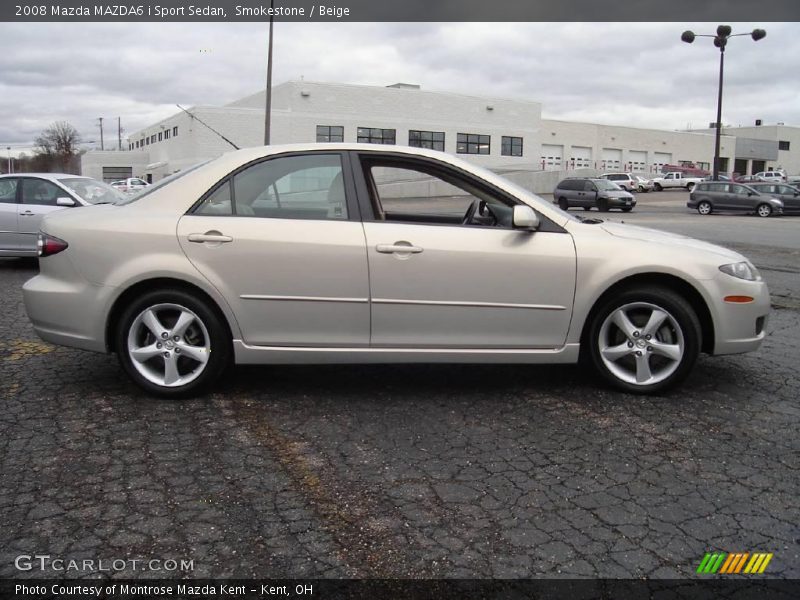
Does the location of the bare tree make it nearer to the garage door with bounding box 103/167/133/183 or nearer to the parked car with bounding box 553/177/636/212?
the garage door with bounding box 103/167/133/183

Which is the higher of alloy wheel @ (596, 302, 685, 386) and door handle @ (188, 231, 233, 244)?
door handle @ (188, 231, 233, 244)

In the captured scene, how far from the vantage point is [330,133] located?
56.2m

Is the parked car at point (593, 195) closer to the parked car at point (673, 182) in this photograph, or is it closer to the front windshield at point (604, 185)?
the front windshield at point (604, 185)

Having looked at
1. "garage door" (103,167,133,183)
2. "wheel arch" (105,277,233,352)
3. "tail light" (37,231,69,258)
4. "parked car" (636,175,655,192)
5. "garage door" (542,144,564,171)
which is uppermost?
"garage door" (542,144,564,171)

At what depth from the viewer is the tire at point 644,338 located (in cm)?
439

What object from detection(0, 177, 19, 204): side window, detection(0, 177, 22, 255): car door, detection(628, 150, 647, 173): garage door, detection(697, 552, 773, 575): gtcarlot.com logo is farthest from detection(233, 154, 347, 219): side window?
detection(628, 150, 647, 173): garage door

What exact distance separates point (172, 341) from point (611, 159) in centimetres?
7738

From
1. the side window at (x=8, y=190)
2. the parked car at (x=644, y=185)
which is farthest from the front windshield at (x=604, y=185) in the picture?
the side window at (x=8, y=190)

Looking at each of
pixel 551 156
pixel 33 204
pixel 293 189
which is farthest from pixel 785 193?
pixel 551 156


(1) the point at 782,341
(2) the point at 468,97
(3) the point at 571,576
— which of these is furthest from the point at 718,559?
(2) the point at 468,97

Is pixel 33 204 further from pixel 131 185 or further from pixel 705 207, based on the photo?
pixel 131 185

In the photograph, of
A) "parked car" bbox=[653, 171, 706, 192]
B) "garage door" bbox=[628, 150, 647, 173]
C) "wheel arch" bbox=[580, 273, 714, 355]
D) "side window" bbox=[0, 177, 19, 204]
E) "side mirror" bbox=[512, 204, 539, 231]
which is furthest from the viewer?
"garage door" bbox=[628, 150, 647, 173]

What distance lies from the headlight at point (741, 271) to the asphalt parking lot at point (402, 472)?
0.77 metres

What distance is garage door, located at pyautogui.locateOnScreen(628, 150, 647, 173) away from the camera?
7738 centimetres
